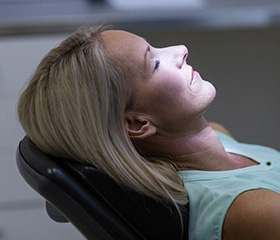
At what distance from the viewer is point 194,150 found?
1.15 meters

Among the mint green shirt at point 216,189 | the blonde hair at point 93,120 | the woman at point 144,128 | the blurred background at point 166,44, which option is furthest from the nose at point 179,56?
the blurred background at point 166,44

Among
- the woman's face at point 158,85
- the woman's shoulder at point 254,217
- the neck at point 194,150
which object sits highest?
the woman's face at point 158,85

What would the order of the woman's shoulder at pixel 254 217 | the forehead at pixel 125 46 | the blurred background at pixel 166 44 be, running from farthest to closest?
the blurred background at pixel 166 44, the forehead at pixel 125 46, the woman's shoulder at pixel 254 217

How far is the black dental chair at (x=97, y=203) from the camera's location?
3.19ft

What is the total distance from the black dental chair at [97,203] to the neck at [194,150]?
0.13m

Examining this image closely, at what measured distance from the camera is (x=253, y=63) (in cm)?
256

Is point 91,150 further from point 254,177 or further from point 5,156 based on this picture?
point 5,156

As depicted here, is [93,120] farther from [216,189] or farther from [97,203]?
[216,189]

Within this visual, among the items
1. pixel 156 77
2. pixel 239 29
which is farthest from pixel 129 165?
pixel 239 29

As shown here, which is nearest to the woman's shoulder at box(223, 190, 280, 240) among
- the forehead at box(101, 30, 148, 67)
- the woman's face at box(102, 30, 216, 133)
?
the woman's face at box(102, 30, 216, 133)

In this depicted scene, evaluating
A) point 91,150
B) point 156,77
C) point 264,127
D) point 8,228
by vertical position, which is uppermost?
point 156,77

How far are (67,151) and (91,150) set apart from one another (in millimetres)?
51

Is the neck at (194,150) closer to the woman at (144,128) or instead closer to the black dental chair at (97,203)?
the woman at (144,128)

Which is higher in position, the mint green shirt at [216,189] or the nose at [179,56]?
the nose at [179,56]
